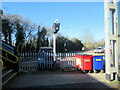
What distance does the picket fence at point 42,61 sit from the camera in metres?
9.94

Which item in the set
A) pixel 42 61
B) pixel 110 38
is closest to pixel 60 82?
pixel 110 38

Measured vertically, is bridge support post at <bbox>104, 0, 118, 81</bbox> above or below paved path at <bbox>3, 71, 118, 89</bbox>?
above

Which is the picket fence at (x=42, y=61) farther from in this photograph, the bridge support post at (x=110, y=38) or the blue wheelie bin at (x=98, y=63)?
the bridge support post at (x=110, y=38)

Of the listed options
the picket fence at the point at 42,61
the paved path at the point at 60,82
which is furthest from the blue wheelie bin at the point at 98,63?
the picket fence at the point at 42,61

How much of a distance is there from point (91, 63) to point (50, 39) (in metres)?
30.2

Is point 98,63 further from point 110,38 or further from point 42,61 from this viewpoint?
point 42,61

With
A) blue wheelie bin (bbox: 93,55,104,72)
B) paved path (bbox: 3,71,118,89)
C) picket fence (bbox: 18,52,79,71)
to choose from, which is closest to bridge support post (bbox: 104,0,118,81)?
paved path (bbox: 3,71,118,89)

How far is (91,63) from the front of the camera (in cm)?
903

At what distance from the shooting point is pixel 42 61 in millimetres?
10281

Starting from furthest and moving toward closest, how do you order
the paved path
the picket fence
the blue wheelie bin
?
the picket fence
the blue wheelie bin
the paved path

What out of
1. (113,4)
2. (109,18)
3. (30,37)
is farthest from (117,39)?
(30,37)

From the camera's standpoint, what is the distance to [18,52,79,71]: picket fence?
32.6ft

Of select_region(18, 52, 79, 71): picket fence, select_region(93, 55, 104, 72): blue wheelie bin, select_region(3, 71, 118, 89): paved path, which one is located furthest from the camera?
select_region(18, 52, 79, 71): picket fence

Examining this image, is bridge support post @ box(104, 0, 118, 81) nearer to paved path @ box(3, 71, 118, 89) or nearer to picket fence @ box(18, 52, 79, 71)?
paved path @ box(3, 71, 118, 89)
